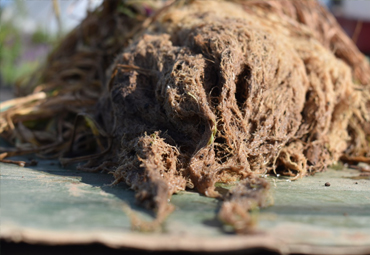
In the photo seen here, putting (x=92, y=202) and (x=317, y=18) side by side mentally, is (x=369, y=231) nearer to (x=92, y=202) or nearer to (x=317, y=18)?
(x=92, y=202)

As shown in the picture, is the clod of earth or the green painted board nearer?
the green painted board

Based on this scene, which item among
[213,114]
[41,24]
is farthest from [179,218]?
[41,24]

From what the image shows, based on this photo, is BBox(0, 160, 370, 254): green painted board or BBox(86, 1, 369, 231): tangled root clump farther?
BBox(86, 1, 369, 231): tangled root clump

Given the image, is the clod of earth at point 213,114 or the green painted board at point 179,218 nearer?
the green painted board at point 179,218

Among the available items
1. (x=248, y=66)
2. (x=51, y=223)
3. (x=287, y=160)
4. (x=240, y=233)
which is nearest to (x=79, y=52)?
(x=248, y=66)

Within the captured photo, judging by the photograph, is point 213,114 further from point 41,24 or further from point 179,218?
point 41,24
